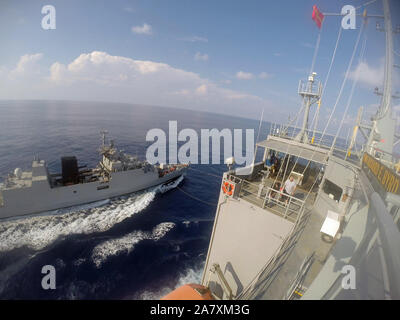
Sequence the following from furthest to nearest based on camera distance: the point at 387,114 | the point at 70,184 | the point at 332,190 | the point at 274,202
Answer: the point at 387,114 → the point at 70,184 → the point at 332,190 → the point at 274,202

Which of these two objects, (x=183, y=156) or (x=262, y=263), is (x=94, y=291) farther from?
(x=183, y=156)

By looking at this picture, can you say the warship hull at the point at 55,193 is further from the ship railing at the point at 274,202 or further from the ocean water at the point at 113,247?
the ship railing at the point at 274,202

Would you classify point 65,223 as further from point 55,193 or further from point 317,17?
point 317,17

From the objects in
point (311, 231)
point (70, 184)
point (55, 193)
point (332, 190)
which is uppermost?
point (332, 190)

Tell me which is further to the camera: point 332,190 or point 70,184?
point 70,184

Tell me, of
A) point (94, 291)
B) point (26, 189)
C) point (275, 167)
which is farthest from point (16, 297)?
point (275, 167)

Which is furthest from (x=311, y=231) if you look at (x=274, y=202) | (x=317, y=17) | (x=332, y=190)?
(x=317, y=17)

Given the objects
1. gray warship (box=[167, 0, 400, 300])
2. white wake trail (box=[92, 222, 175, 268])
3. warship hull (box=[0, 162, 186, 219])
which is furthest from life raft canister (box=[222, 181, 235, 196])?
warship hull (box=[0, 162, 186, 219])
